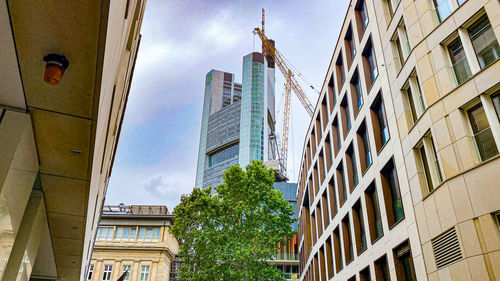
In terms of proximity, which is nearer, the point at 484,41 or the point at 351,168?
the point at 484,41

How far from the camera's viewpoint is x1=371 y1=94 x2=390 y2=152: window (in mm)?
17359

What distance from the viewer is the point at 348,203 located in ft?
69.6

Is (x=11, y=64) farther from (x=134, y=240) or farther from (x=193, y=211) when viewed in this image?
(x=134, y=240)

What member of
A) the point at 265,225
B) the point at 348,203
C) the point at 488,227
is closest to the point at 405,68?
the point at 488,227

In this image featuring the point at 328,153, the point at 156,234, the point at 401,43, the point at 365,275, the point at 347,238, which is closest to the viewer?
the point at 401,43

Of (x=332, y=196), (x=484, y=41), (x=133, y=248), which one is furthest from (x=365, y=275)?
(x=133, y=248)

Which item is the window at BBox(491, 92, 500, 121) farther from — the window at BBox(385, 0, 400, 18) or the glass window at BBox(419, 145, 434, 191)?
the window at BBox(385, 0, 400, 18)

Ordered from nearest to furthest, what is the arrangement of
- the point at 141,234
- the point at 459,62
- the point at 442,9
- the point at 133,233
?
1. the point at 459,62
2. the point at 442,9
3. the point at 141,234
4. the point at 133,233

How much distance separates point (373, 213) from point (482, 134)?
303 inches

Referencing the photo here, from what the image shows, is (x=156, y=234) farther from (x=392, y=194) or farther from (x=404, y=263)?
(x=404, y=263)

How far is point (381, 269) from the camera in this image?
53.5 ft

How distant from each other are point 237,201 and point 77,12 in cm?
2958

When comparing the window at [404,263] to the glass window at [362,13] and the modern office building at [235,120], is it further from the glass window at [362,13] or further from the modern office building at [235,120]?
the modern office building at [235,120]

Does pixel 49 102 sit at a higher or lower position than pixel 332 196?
lower
